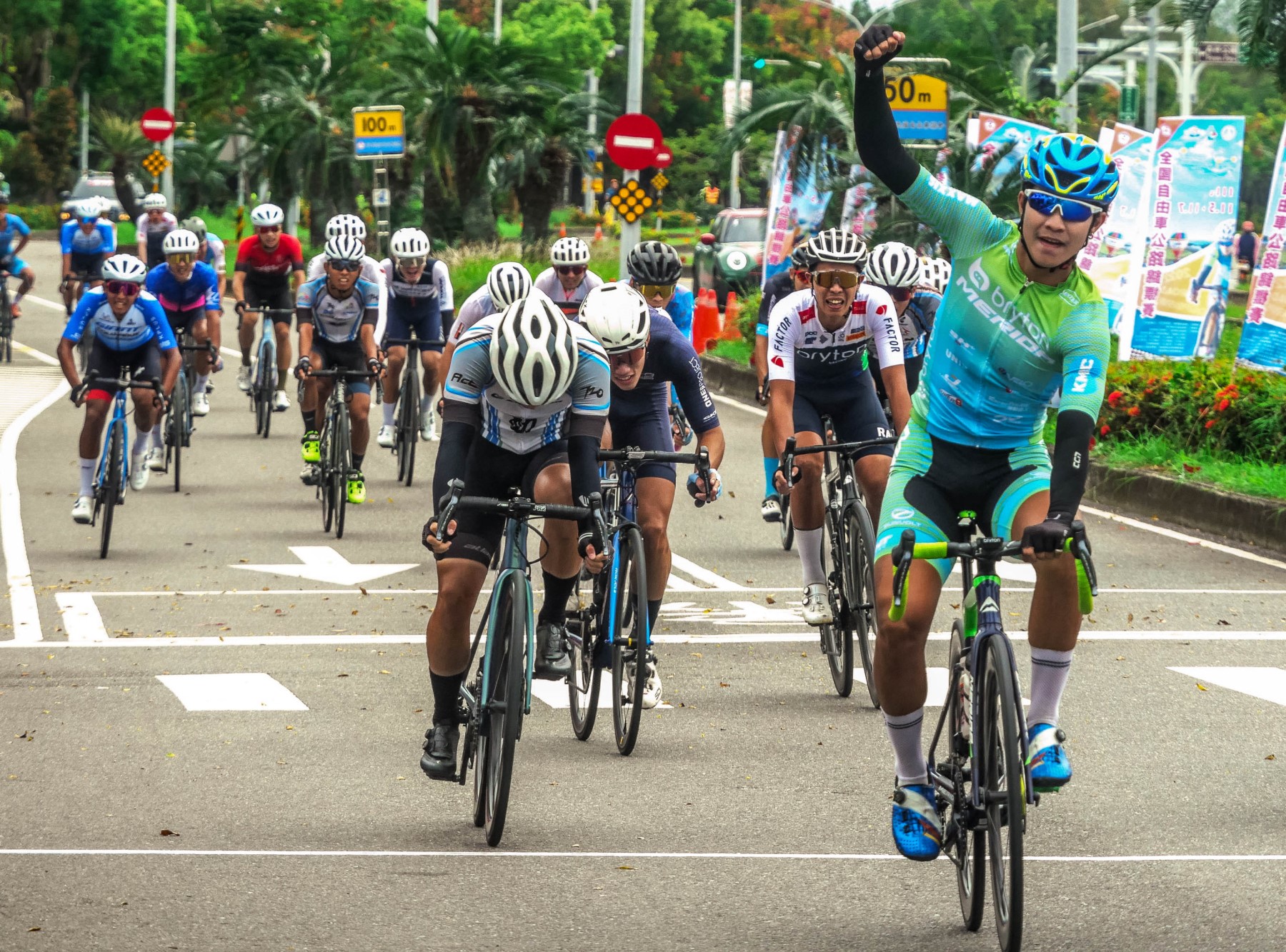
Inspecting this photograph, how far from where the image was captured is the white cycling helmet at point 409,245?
17203 mm

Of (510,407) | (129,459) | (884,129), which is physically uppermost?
(884,129)

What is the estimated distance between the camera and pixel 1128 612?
12297 millimetres

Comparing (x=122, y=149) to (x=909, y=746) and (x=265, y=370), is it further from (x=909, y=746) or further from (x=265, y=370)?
(x=909, y=746)

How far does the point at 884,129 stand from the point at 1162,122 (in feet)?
54.5

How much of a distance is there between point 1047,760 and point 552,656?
331 cm

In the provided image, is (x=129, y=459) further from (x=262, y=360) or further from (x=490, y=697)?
(x=490, y=697)

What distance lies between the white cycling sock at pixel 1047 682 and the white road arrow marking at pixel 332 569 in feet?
25.2

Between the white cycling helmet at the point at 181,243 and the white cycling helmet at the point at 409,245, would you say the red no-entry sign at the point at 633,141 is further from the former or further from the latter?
the white cycling helmet at the point at 409,245

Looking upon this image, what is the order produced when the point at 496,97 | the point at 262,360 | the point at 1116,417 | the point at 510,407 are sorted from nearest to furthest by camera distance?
1. the point at 510,407
2. the point at 1116,417
3. the point at 262,360
4. the point at 496,97

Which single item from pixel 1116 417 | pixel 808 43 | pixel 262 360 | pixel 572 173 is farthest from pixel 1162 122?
pixel 572 173

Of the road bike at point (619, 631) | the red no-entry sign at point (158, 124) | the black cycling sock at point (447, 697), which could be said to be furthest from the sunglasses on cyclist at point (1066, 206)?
the red no-entry sign at point (158, 124)

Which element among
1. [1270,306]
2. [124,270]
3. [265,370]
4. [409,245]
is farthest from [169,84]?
[124,270]

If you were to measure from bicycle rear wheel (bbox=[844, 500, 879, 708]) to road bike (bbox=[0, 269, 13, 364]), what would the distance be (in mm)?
21712

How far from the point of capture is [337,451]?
15.1 meters
